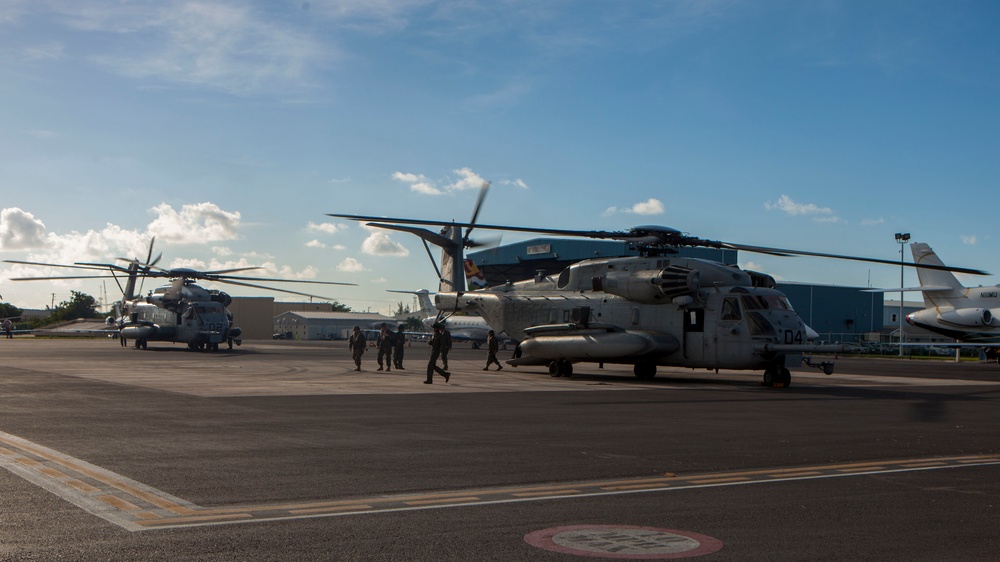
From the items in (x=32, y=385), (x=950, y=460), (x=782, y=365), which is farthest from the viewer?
(x=782, y=365)

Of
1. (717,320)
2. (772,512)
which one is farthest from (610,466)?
(717,320)

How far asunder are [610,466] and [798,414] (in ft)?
26.5

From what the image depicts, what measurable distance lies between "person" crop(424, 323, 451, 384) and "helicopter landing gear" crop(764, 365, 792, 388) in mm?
8979

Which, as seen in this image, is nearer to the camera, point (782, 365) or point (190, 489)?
point (190, 489)

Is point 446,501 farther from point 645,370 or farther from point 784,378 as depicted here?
point 645,370

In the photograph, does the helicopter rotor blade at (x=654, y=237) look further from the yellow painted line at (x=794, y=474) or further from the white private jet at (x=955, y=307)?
the white private jet at (x=955, y=307)

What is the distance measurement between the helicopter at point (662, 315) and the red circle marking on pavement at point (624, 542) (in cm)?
1561

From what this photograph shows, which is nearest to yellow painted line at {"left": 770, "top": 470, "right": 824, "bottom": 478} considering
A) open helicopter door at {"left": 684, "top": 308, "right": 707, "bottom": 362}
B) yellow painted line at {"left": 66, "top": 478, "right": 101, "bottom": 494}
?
yellow painted line at {"left": 66, "top": 478, "right": 101, "bottom": 494}

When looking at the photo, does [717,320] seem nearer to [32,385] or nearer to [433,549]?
[32,385]

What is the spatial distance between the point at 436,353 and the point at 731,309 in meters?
8.32

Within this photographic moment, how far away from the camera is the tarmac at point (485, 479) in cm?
642

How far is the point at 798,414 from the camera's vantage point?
16953 millimetres

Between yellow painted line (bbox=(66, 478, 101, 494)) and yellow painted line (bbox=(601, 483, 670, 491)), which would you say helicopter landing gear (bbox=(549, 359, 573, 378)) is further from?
yellow painted line (bbox=(66, 478, 101, 494))

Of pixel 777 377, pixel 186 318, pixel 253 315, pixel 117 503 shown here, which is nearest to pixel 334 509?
pixel 117 503
